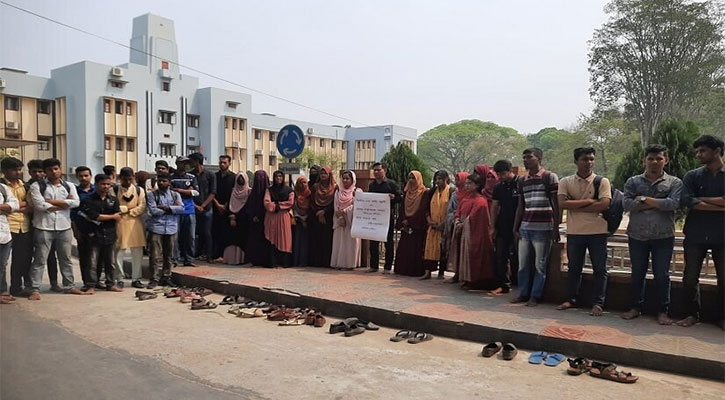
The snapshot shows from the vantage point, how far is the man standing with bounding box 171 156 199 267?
359 inches

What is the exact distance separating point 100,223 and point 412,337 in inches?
195

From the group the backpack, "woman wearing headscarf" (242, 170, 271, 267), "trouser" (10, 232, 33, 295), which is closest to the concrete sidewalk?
"woman wearing headscarf" (242, 170, 271, 267)

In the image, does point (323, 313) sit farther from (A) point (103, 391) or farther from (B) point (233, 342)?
(A) point (103, 391)

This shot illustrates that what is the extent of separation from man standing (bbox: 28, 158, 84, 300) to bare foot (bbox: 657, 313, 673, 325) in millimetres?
7401

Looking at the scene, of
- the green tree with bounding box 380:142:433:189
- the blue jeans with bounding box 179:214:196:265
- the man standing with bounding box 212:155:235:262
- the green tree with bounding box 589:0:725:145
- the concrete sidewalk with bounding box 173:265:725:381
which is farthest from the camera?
the green tree with bounding box 589:0:725:145

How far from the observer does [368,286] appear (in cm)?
762

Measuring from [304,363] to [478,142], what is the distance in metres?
62.9

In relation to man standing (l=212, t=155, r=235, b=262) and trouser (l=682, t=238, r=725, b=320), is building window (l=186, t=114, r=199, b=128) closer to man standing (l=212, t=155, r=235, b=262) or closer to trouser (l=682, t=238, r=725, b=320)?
man standing (l=212, t=155, r=235, b=262)

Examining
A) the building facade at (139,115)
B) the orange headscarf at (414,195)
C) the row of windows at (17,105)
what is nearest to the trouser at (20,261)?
the orange headscarf at (414,195)

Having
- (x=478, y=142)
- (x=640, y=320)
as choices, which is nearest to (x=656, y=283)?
(x=640, y=320)

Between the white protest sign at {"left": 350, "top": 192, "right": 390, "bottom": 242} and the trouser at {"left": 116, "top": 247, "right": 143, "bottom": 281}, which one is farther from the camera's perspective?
the white protest sign at {"left": 350, "top": 192, "right": 390, "bottom": 242}

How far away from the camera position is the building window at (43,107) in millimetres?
38312

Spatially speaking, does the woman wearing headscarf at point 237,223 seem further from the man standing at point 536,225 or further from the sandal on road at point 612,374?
the sandal on road at point 612,374

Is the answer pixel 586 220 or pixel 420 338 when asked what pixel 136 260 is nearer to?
pixel 420 338
